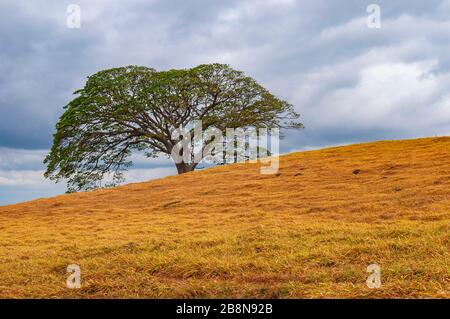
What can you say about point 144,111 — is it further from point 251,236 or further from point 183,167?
point 251,236

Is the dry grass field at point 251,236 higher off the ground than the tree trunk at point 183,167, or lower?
lower

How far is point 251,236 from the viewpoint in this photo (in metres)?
11.1

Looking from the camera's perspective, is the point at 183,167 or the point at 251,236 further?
the point at 183,167

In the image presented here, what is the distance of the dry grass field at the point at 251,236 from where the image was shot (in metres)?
7.49

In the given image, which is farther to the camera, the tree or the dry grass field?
the tree

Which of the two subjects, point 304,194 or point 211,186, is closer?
point 304,194

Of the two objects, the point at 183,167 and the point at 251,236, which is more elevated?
the point at 183,167

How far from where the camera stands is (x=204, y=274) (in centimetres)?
832

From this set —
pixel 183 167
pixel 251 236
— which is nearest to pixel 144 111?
pixel 183 167

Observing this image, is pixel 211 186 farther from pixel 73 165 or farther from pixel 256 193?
pixel 73 165

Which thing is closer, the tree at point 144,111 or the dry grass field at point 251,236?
the dry grass field at point 251,236

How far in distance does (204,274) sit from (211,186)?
52.0ft

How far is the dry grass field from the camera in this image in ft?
24.6
